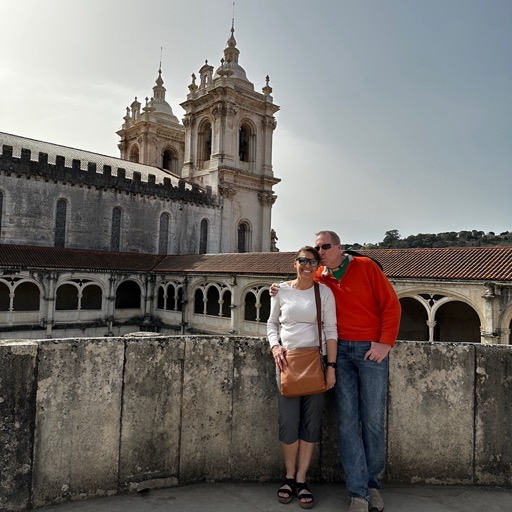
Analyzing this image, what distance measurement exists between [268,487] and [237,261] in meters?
22.4

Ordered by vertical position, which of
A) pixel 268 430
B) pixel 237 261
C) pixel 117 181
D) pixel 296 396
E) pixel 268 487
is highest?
pixel 117 181

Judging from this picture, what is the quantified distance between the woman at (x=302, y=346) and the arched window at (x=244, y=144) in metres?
36.8

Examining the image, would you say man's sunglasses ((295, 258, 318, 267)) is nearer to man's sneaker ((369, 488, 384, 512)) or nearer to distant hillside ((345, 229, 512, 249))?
man's sneaker ((369, 488, 384, 512))

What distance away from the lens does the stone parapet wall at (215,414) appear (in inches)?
128

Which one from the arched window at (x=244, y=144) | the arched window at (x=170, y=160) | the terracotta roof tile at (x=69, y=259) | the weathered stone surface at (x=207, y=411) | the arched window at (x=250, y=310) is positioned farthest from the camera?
the arched window at (x=170, y=160)

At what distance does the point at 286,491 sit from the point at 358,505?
1.72ft

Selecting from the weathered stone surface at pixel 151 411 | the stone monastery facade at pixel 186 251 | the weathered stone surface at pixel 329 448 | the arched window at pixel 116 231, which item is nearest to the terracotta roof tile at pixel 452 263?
the stone monastery facade at pixel 186 251

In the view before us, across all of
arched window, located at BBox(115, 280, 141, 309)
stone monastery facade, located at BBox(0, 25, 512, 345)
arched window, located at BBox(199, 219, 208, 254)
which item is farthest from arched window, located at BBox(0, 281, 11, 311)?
arched window, located at BBox(199, 219, 208, 254)

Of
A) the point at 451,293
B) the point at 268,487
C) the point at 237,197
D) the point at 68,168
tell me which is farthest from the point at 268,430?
the point at 237,197

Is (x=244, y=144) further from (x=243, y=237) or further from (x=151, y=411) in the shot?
(x=151, y=411)

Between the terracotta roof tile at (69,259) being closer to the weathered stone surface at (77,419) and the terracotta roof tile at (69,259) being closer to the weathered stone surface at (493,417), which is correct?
the weathered stone surface at (77,419)

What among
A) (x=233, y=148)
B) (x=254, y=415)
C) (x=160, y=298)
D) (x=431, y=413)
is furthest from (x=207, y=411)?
(x=233, y=148)

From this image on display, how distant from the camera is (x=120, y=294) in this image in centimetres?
2962

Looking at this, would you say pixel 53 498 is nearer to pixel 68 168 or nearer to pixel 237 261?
pixel 237 261
